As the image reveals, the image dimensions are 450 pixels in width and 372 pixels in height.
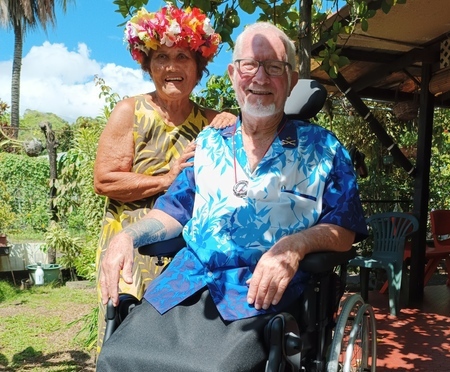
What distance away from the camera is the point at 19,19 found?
851 inches

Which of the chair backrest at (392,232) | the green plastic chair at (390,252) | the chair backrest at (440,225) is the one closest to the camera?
the green plastic chair at (390,252)

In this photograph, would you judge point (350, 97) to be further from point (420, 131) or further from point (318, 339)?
point (318, 339)

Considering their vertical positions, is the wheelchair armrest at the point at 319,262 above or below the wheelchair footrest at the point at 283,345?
above

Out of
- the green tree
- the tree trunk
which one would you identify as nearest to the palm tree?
the tree trunk

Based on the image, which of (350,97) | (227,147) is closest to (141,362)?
(227,147)

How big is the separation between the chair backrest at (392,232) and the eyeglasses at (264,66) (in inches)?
134

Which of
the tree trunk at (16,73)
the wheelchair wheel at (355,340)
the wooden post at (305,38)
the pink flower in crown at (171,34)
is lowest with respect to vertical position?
the wheelchair wheel at (355,340)

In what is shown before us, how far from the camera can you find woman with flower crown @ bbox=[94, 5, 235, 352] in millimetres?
2107

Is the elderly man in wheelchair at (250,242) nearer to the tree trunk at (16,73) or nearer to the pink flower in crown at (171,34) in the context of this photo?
the pink flower in crown at (171,34)

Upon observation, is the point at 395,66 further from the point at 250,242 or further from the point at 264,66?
the point at 250,242

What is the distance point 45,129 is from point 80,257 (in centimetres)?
183

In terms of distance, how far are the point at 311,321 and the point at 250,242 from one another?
326mm

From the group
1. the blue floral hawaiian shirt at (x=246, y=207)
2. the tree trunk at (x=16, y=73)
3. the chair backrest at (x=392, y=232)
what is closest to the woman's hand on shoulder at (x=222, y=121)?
the blue floral hawaiian shirt at (x=246, y=207)

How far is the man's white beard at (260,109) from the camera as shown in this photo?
197cm
